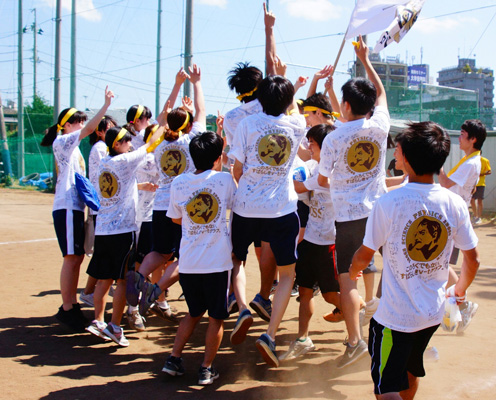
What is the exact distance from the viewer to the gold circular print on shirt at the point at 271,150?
15.1ft

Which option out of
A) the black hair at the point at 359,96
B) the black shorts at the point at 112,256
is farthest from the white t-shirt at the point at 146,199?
the black hair at the point at 359,96

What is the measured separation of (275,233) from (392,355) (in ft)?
5.72

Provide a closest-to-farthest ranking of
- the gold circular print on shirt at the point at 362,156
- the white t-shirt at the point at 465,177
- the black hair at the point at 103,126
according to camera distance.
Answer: the gold circular print on shirt at the point at 362,156 < the white t-shirt at the point at 465,177 < the black hair at the point at 103,126

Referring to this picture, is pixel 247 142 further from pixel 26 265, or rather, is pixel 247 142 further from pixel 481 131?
pixel 26 265

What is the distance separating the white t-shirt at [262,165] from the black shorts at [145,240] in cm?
185

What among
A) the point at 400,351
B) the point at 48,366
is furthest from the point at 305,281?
the point at 48,366

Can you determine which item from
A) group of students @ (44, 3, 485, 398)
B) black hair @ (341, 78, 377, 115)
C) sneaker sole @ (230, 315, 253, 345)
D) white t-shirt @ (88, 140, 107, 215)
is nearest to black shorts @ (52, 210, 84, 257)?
group of students @ (44, 3, 485, 398)

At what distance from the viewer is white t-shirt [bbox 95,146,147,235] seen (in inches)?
215

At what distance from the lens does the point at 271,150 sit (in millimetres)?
4602

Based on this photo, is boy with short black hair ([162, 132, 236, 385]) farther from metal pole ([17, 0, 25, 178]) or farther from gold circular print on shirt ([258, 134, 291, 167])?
metal pole ([17, 0, 25, 178])

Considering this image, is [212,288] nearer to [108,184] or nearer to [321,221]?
[321,221]

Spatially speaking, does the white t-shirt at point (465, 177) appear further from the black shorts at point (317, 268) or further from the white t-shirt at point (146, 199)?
the white t-shirt at point (146, 199)

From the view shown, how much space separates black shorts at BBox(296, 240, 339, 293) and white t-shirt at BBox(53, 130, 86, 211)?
97.1 inches

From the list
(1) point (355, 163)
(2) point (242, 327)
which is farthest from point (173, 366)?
(1) point (355, 163)
